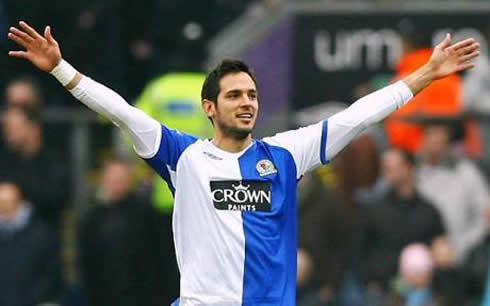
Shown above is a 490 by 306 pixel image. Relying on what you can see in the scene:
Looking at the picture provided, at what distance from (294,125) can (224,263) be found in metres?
5.52

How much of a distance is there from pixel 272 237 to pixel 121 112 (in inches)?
38.0

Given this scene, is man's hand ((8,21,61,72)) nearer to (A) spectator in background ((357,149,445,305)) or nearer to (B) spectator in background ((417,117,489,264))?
(A) spectator in background ((357,149,445,305))

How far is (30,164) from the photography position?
14938mm

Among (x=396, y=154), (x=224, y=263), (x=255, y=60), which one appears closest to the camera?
(x=224, y=263)

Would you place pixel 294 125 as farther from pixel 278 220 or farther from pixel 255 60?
pixel 278 220

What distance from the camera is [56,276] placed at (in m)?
14.7

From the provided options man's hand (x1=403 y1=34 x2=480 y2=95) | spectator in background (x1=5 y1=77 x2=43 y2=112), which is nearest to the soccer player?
man's hand (x1=403 y1=34 x2=480 y2=95)

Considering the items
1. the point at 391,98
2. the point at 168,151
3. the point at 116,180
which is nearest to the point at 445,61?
the point at 391,98

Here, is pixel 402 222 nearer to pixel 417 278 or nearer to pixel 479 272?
pixel 417 278

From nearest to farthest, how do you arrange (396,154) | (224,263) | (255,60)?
(224,263)
(396,154)
(255,60)

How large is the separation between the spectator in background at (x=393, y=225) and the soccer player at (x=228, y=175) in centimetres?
449

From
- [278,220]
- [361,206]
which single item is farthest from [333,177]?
[278,220]

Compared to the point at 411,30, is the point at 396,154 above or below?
below

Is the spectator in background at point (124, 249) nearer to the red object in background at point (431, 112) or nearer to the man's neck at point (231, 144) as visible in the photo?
the red object in background at point (431, 112)
